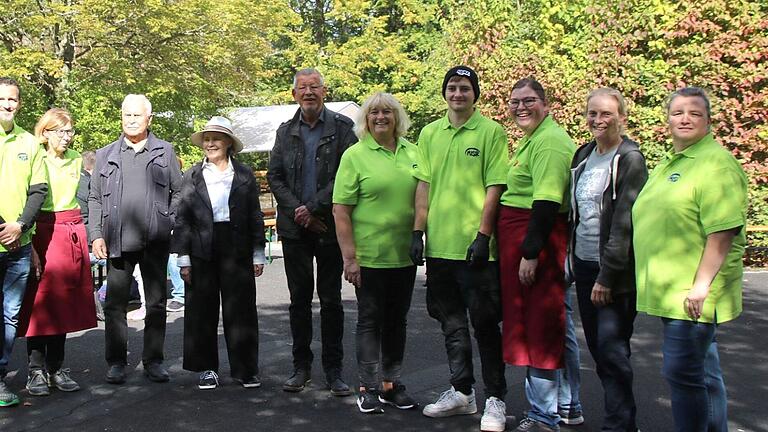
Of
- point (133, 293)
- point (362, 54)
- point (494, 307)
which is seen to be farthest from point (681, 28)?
point (362, 54)

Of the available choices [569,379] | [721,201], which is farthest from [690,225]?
[569,379]

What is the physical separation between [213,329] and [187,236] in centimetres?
71

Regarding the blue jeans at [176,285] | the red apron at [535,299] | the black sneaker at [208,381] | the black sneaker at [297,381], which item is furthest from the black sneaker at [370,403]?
the blue jeans at [176,285]

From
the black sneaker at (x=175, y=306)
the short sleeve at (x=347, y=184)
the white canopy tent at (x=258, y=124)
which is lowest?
the black sneaker at (x=175, y=306)

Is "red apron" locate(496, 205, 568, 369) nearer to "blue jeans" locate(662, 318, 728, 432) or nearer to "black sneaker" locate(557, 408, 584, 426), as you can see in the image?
"black sneaker" locate(557, 408, 584, 426)

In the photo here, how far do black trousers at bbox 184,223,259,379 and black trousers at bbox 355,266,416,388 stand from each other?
1043 millimetres

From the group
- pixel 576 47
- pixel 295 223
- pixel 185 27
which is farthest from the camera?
pixel 185 27

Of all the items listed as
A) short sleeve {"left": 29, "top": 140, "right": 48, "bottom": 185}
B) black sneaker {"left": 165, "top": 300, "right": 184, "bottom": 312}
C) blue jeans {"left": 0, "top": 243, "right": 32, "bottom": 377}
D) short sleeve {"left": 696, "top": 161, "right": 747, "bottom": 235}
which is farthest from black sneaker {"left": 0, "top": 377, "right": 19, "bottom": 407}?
short sleeve {"left": 696, "top": 161, "right": 747, "bottom": 235}

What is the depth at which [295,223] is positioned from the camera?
6020mm

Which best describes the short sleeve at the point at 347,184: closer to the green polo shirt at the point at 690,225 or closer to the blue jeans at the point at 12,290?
the green polo shirt at the point at 690,225

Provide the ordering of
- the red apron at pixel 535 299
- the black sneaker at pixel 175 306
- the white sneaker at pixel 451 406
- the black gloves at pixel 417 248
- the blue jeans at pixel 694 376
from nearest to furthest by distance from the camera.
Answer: the blue jeans at pixel 694 376
the red apron at pixel 535 299
the black gloves at pixel 417 248
the white sneaker at pixel 451 406
the black sneaker at pixel 175 306

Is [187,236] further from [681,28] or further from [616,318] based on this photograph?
[681,28]

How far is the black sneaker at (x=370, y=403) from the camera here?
18.1ft

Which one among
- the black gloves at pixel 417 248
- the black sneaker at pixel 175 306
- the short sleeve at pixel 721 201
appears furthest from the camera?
the black sneaker at pixel 175 306
